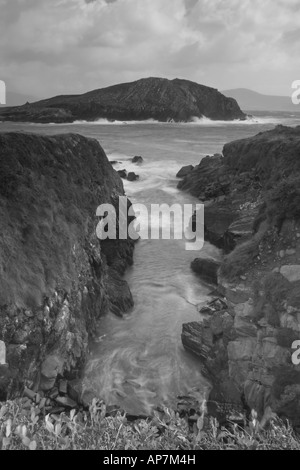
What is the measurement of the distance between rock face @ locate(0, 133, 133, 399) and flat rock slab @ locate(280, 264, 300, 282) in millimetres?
7097

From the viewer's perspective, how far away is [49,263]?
43.0 ft

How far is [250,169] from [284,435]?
2604 centimetres

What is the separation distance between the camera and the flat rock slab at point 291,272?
404 inches

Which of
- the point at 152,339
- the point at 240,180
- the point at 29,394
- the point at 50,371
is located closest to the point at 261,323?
the point at 152,339

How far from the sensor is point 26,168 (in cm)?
1509

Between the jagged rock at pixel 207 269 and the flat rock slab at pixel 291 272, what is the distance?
28.0 feet

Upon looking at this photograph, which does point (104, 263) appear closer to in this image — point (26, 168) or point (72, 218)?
point (72, 218)

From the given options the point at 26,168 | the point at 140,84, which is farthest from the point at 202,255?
the point at 140,84

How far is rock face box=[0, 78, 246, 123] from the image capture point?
113 meters

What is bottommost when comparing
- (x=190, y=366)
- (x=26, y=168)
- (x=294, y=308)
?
(x=190, y=366)

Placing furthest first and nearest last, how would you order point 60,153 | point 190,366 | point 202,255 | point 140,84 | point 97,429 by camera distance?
1. point 140,84
2. point 202,255
3. point 60,153
4. point 190,366
5. point 97,429

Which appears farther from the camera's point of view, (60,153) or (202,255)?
(202,255)

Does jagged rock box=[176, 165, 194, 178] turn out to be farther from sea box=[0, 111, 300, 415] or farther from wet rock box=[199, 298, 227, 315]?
wet rock box=[199, 298, 227, 315]

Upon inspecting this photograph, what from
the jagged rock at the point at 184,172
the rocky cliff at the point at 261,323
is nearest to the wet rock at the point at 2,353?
the rocky cliff at the point at 261,323
